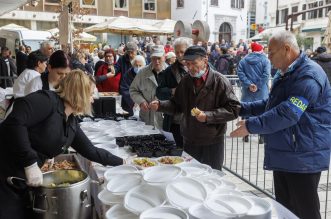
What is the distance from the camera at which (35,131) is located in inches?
88.8

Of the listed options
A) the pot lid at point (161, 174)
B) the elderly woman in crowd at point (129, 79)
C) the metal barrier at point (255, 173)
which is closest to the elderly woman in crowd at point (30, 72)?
the elderly woman in crowd at point (129, 79)

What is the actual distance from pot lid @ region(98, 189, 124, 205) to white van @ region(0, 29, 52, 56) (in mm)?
18938

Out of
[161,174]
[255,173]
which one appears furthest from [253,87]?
[161,174]

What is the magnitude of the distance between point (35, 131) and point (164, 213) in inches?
38.7

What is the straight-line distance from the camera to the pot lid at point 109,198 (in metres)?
2.18

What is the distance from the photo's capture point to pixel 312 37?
131 feet

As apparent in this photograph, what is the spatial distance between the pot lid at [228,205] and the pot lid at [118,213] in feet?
1.45

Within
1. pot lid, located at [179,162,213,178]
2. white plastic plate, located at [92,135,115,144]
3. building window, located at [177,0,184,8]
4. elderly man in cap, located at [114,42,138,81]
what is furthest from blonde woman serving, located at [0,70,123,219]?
building window, located at [177,0,184,8]

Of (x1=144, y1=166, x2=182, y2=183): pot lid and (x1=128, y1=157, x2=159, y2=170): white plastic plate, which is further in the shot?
(x1=128, y1=157, x2=159, y2=170): white plastic plate

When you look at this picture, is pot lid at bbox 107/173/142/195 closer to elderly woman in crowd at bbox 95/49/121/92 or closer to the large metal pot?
the large metal pot

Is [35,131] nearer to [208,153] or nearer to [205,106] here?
[205,106]

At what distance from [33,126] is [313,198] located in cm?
209

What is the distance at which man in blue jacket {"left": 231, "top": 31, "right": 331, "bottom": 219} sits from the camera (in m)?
2.51

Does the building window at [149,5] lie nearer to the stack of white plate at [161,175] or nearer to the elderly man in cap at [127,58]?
the elderly man in cap at [127,58]
